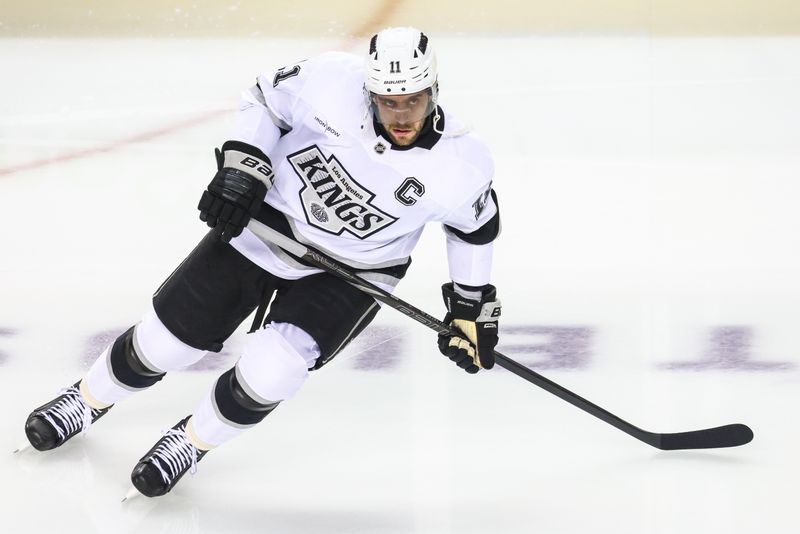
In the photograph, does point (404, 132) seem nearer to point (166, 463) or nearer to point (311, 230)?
point (311, 230)

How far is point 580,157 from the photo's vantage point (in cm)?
493

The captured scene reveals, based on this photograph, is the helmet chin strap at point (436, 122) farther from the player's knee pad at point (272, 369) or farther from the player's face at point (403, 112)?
the player's knee pad at point (272, 369)

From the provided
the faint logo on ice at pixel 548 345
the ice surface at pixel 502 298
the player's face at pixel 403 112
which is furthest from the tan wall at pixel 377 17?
the player's face at pixel 403 112

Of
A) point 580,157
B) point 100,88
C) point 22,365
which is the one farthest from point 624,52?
point 22,365

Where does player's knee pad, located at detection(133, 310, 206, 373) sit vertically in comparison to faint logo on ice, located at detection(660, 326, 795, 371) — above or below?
above

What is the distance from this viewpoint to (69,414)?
330cm

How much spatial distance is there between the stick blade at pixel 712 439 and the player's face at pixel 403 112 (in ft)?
3.69

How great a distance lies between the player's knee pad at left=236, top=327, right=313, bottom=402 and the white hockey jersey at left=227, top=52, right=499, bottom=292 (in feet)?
0.73

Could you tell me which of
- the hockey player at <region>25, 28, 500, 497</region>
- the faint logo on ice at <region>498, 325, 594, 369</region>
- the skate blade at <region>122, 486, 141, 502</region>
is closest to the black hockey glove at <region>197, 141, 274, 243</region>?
the hockey player at <region>25, 28, 500, 497</region>

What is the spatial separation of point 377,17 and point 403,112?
2883 millimetres

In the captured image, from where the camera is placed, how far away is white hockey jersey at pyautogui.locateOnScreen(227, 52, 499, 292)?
117 inches

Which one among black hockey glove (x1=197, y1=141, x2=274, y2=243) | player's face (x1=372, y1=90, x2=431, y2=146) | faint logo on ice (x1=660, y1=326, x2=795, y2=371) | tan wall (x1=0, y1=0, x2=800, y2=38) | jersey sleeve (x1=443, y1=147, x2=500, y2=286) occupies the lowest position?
faint logo on ice (x1=660, y1=326, x2=795, y2=371)

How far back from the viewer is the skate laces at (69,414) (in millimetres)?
3273

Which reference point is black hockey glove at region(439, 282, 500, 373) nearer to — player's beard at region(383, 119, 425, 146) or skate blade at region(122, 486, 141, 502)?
player's beard at region(383, 119, 425, 146)
